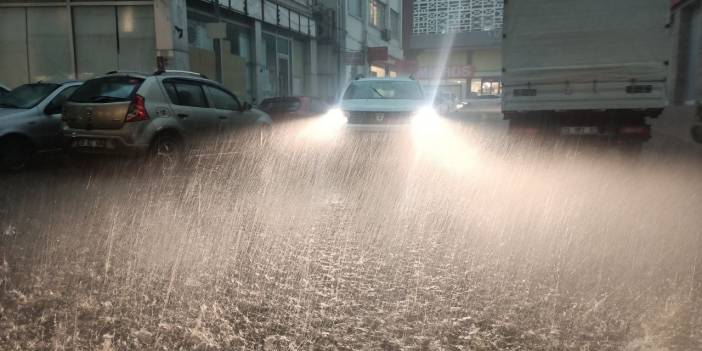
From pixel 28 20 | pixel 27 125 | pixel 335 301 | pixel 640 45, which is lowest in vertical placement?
pixel 335 301

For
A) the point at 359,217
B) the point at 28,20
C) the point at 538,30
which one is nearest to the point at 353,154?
the point at 538,30

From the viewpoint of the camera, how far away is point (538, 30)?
10.1m

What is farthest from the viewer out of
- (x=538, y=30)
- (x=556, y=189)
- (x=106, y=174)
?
(x=538, y=30)

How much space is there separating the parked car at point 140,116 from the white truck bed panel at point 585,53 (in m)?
5.66

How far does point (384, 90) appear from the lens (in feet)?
41.6

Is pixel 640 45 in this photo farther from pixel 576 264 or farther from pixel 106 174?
pixel 106 174

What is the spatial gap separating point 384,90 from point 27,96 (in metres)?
7.16

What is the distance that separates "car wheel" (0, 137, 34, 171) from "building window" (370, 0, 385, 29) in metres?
35.2

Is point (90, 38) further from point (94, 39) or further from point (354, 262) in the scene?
point (354, 262)

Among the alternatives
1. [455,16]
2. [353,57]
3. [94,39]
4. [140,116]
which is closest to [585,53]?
[140,116]

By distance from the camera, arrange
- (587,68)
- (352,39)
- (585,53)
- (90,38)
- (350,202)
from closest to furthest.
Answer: (350,202) → (587,68) → (585,53) → (90,38) → (352,39)

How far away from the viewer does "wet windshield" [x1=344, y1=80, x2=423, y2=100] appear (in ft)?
40.3

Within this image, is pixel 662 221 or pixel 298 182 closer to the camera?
pixel 662 221

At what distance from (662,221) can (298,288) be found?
3.80 meters
